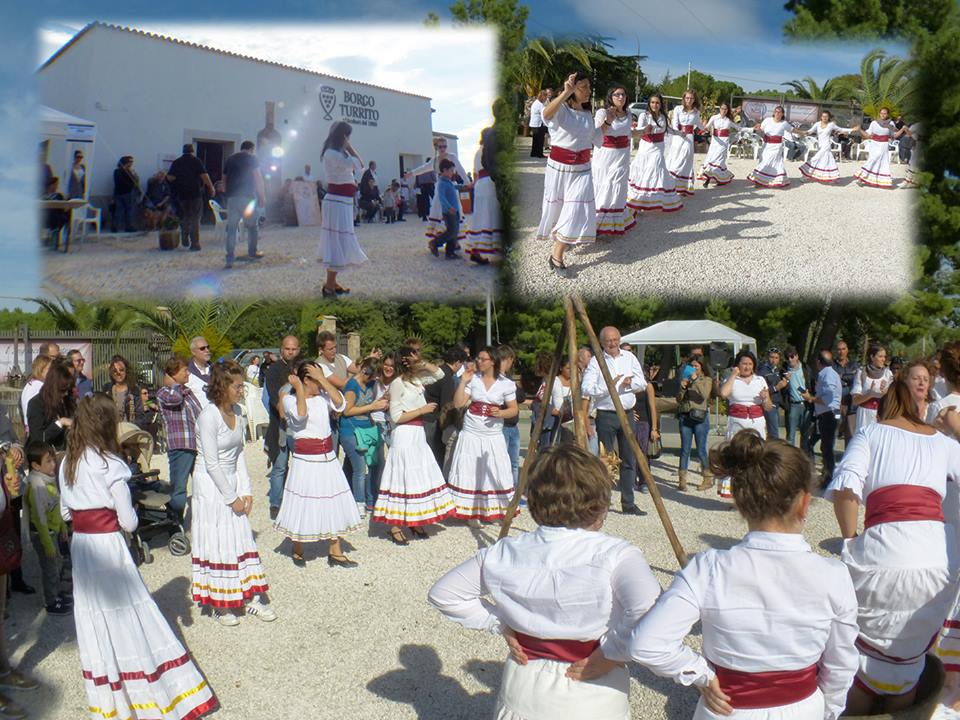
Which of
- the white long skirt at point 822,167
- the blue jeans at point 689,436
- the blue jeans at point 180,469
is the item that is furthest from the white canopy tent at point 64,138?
the blue jeans at point 689,436

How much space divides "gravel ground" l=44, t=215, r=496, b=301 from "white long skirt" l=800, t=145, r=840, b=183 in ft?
11.7

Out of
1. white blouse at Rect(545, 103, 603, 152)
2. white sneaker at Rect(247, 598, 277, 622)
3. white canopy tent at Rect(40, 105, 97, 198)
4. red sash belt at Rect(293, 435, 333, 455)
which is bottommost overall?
white sneaker at Rect(247, 598, 277, 622)

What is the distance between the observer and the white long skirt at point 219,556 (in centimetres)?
503

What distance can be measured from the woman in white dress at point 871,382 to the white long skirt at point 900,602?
16.7ft

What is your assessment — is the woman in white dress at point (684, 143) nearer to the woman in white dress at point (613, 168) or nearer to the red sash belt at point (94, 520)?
the woman in white dress at point (613, 168)

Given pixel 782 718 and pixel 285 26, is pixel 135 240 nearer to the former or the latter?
pixel 285 26

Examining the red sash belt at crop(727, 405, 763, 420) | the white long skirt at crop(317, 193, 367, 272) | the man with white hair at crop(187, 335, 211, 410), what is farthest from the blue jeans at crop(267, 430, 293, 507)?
the red sash belt at crop(727, 405, 763, 420)

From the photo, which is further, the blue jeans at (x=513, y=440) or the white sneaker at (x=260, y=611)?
the blue jeans at (x=513, y=440)

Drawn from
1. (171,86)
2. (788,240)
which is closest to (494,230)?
(171,86)

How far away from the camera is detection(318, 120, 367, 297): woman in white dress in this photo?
13.7 feet

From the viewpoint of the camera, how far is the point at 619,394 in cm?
784

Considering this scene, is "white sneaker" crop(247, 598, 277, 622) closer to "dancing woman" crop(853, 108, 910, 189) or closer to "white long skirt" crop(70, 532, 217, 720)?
"white long skirt" crop(70, 532, 217, 720)

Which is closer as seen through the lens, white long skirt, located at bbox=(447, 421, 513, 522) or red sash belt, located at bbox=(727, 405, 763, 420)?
white long skirt, located at bbox=(447, 421, 513, 522)

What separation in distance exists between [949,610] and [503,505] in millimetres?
4326
